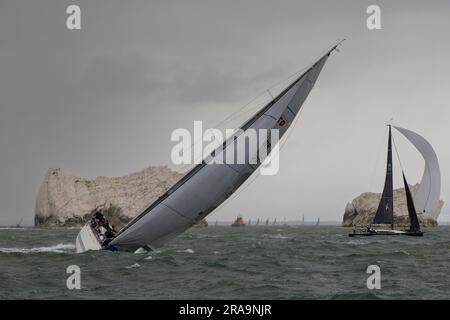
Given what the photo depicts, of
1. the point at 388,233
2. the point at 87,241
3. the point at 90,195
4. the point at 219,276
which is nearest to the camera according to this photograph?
the point at 219,276

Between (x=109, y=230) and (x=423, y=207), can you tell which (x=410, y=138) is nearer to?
(x=423, y=207)

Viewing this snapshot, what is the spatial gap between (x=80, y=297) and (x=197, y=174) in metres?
10.5

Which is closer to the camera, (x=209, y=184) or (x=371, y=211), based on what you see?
(x=209, y=184)

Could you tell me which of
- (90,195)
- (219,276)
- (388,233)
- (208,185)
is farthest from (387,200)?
(90,195)

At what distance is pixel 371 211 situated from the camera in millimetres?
133250

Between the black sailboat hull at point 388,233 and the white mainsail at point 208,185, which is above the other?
the white mainsail at point 208,185

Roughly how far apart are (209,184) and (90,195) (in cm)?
11921

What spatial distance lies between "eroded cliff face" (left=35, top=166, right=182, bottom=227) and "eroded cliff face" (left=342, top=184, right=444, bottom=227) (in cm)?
3805

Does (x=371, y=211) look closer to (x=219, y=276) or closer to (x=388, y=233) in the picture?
(x=388, y=233)

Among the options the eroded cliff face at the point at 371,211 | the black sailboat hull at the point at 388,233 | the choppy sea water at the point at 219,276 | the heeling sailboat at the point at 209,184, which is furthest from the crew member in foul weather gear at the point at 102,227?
the eroded cliff face at the point at 371,211

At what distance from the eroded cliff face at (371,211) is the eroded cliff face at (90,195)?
38.1 meters

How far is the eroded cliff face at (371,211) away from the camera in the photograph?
415 feet

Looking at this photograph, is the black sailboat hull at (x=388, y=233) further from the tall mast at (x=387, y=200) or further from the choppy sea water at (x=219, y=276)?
the choppy sea water at (x=219, y=276)
